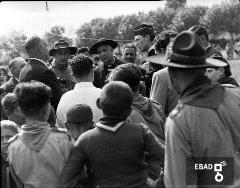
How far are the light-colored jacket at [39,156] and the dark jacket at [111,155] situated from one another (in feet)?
0.39

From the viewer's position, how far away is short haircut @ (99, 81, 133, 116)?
2959 millimetres

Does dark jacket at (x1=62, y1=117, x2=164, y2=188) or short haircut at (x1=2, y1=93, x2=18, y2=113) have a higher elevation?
dark jacket at (x1=62, y1=117, x2=164, y2=188)

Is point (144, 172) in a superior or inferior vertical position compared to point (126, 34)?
superior

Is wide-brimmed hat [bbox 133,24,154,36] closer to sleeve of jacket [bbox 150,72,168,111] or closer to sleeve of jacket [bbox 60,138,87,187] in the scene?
sleeve of jacket [bbox 150,72,168,111]

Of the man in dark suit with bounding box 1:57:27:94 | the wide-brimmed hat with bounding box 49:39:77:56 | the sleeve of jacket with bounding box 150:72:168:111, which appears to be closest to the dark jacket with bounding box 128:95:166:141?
the sleeve of jacket with bounding box 150:72:168:111

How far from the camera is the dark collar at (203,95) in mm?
2541

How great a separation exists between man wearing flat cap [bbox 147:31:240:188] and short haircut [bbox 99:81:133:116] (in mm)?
433

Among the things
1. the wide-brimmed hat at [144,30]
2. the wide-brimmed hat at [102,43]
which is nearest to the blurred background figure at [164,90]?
the wide-brimmed hat at [102,43]

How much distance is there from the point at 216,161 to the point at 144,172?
67 cm

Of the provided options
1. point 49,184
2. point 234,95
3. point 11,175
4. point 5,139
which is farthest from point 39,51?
point 234,95

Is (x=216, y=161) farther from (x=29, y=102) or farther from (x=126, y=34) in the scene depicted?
(x=126, y=34)

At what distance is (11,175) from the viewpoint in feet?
10.9

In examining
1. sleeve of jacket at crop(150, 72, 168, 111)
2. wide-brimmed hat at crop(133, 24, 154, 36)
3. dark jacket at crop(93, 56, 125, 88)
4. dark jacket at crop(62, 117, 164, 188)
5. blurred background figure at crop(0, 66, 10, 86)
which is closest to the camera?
dark jacket at crop(62, 117, 164, 188)

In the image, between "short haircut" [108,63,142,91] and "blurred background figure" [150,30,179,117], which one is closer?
"short haircut" [108,63,142,91]
